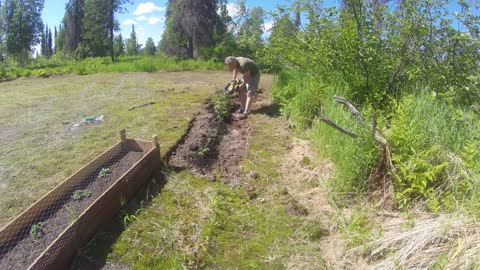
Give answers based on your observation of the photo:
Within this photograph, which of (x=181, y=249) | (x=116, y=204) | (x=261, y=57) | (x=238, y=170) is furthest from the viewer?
(x=261, y=57)

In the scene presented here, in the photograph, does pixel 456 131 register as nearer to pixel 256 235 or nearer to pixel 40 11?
pixel 256 235

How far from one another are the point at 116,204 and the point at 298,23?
167 inches

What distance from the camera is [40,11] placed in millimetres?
24234

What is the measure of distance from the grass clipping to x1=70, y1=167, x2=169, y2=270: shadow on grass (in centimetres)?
184

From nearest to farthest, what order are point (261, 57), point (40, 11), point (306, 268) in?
1. point (306, 268)
2. point (261, 57)
3. point (40, 11)

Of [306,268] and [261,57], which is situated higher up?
[261,57]

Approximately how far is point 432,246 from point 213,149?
2.86 m

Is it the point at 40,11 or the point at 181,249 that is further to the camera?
the point at 40,11

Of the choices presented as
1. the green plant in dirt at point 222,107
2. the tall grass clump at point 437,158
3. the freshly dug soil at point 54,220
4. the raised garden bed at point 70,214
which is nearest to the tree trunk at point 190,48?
the green plant in dirt at point 222,107

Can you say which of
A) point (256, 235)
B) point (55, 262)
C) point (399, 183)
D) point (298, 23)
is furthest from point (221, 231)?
point (298, 23)

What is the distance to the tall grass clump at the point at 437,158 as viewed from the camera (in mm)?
2393

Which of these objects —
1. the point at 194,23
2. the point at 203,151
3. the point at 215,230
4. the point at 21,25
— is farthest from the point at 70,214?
the point at 21,25

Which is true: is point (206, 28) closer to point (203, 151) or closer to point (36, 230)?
point (203, 151)

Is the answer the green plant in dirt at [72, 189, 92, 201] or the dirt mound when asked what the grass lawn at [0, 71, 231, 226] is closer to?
the dirt mound
